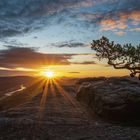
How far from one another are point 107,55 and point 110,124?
21.4 meters

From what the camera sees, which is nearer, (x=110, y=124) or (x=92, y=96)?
(x=110, y=124)

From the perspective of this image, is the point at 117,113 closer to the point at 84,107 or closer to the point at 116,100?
the point at 116,100

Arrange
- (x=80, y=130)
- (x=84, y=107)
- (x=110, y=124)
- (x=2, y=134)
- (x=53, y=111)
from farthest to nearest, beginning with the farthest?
(x=84, y=107) → (x=53, y=111) → (x=110, y=124) → (x=80, y=130) → (x=2, y=134)

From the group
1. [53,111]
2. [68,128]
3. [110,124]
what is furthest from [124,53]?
[68,128]

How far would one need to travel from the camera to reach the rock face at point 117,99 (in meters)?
19.6

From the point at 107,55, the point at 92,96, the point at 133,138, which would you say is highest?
the point at 107,55

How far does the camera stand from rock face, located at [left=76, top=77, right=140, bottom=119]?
19625 mm

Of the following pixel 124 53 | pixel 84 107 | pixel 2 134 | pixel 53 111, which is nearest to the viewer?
pixel 2 134

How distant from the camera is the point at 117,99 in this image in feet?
66.3

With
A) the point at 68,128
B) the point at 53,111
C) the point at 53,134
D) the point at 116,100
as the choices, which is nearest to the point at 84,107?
the point at 53,111

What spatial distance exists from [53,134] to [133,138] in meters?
4.51

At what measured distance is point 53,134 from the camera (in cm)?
1588

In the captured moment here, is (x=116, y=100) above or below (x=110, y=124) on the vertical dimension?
above

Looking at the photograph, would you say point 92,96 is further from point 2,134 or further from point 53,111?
point 2,134
